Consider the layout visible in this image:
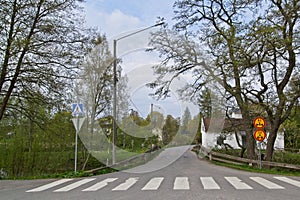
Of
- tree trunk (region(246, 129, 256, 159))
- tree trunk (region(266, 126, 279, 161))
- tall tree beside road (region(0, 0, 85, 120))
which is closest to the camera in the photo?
tall tree beside road (region(0, 0, 85, 120))

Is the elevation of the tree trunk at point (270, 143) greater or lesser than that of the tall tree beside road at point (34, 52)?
lesser

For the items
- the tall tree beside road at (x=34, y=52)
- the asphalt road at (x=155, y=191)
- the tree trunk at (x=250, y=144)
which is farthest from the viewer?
the tree trunk at (x=250, y=144)

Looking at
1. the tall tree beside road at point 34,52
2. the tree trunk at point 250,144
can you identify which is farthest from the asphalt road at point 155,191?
the tree trunk at point 250,144

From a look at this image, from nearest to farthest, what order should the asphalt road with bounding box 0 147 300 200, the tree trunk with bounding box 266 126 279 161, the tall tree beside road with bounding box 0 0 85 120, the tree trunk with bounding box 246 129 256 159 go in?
the asphalt road with bounding box 0 147 300 200, the tall tree beside road with bounding box 0 0 85 120, the tree trunk with bounding box 266 126 279 161, the tree trunk with bounding box 246 129 256 159

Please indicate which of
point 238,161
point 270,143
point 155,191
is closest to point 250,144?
point 270,143

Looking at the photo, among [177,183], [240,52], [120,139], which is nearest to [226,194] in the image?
[177,183]

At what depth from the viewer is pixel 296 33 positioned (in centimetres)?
1485

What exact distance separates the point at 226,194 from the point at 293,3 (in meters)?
11.3

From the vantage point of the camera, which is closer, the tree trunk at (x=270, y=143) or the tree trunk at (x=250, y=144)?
the tree trunk at (x=270, y=143)

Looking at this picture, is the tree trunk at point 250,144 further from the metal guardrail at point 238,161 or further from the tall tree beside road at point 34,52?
the tall tree beside road at point 34,52

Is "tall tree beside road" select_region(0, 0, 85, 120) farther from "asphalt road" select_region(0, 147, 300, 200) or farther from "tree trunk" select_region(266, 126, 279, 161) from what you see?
"tree trunk" select_region(266, 126, 279, 161)

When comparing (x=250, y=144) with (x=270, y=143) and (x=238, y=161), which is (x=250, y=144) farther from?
(x=238, y=161)

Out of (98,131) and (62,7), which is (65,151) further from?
(62,7)

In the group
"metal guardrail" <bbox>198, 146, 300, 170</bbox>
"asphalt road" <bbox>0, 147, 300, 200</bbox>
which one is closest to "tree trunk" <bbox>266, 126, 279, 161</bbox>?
"metal guardrail" <bbox>198, 146, 300, 170</bbox>
